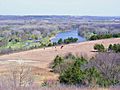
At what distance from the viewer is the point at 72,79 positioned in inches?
982

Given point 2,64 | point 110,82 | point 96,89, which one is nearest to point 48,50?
point 2,64

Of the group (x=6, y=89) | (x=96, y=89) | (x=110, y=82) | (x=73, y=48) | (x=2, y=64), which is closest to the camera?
(x=6, y=89)

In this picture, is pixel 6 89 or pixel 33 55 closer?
pixel 6 89

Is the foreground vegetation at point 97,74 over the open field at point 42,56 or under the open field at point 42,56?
over

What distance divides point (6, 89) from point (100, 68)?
15.2 m

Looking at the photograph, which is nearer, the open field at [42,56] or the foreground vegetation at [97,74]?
the foreground vegetation at [97,74]

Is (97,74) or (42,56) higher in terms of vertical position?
(97,74)

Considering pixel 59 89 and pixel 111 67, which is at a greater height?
pixel 59 89

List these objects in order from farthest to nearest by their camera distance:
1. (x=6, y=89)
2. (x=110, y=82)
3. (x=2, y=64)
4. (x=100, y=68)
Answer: (x=2, y=64), (x=100, y=68), (x=110, y=82), (x=6, y=89)

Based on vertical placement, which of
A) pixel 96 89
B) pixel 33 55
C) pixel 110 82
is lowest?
pixel 33 55

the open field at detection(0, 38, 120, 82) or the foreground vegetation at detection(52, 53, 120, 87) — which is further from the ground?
the foreground vegetation at detection(52, 53, 120, 87)

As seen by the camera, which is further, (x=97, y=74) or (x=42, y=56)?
(x=42, y=56)

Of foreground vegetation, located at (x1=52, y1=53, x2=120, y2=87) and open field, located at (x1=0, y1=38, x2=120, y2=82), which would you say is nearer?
foreground vegetation, located at (x1=52, y1=53, x2=120, y2=87)

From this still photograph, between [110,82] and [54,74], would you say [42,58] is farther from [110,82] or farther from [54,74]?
[110,82]
